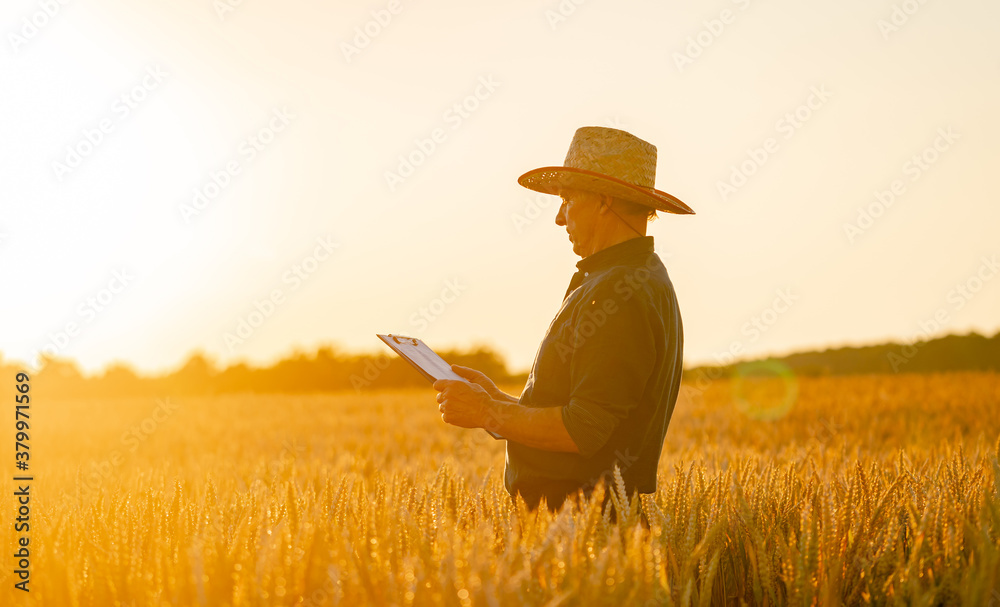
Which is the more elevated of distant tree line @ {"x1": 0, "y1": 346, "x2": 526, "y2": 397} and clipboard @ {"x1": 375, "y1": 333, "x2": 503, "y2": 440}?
distant tree line @ {"x1": 0, "y1": 346, "x2": 526, "y2": 397}

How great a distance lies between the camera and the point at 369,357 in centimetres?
3319

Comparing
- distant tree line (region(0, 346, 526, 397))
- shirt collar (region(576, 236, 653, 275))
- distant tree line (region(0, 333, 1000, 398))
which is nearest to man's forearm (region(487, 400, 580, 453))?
shirt collar (region(576, 236, 653, 275))

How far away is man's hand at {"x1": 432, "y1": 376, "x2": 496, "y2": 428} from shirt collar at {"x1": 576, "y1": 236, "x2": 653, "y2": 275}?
732mm

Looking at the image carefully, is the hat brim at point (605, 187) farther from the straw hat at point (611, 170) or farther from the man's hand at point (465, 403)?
the man's hand at point (465, 403)

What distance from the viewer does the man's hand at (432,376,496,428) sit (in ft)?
9.41

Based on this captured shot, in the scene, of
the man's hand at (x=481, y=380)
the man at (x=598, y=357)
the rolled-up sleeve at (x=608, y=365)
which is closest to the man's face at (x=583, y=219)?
the man at (x=598, y=357)

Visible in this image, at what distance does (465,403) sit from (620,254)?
907 mm

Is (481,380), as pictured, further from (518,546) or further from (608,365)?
(518,546)

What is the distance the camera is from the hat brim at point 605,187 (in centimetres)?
305

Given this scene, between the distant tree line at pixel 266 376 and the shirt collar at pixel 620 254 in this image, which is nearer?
the shirt collar at pixel 620 254

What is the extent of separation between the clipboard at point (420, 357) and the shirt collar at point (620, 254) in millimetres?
755

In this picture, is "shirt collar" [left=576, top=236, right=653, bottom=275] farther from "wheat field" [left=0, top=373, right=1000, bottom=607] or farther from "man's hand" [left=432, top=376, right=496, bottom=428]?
"wheat field" [left=0, top=373, right=1000, bottom=607]

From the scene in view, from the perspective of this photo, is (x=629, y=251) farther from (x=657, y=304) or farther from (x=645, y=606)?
(x=645, y=606)

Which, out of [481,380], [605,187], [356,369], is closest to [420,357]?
[481,380]
